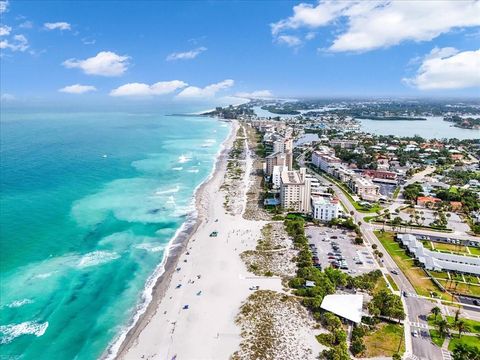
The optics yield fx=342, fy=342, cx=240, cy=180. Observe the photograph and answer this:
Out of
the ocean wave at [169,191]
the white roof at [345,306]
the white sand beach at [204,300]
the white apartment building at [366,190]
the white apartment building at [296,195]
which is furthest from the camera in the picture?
the ocean wave at [169,191]

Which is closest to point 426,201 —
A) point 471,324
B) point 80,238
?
point 471,324

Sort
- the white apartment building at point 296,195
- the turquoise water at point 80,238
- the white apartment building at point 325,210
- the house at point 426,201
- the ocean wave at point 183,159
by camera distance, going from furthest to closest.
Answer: the ocean wave at point 183,159 → the house at point 426,201 → the white apartment building at point 296,195 → the white apartment building at point 325,210 → the turquoise water at point 80,238

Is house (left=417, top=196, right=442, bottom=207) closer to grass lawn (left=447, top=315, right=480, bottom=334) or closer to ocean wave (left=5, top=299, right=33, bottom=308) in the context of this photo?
grass lawn (left=447, top=315, right=480, bottom=334)

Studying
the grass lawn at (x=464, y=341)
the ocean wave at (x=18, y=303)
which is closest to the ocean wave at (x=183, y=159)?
the ocean wave at (x=18, y=303)

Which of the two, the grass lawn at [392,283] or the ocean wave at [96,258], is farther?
the ocean wave at [96,258]

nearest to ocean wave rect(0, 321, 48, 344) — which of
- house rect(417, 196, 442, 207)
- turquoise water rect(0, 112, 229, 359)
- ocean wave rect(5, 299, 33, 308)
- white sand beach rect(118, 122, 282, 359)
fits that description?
turquoise water rect(0, 112, 229, 359)

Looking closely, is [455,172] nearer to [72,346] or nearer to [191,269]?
[191,269]

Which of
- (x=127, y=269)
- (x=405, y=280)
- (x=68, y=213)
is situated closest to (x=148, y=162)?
(x=68, y=213)

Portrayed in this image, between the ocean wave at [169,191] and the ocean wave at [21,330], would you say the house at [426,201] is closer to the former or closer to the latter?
the ocean wave at [169,191]
